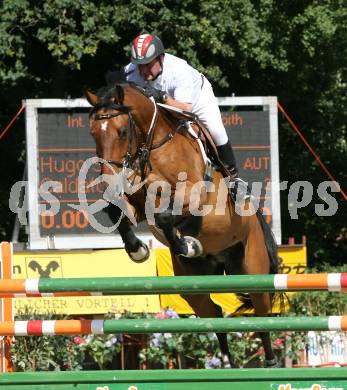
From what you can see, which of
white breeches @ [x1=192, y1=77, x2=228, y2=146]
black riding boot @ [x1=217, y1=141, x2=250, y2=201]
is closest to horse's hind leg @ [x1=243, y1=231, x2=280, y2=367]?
black riding boot @ [x1=217, y1=141, x2=250, y2=201]

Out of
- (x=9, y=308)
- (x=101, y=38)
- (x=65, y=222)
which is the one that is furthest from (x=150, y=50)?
(x=101, y=38)

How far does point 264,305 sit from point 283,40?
28.8ft

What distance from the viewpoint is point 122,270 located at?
11078 mm

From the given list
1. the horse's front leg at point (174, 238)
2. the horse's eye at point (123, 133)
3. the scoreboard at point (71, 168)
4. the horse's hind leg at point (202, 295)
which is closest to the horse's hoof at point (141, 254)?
the horse's front leg at point (174, 238)

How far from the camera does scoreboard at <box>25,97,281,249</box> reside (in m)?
10.6

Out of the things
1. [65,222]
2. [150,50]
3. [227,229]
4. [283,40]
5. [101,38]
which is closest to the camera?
[150,50]

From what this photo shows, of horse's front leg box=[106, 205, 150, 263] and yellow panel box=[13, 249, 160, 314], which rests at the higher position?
horse's front leg box=[106, 205, 150, 263]

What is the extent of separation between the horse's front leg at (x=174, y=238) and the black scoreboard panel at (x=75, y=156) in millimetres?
4014

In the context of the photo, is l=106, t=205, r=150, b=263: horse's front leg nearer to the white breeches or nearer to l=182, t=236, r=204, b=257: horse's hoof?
l=182, t=236, r=204, b=257: horse's hoof

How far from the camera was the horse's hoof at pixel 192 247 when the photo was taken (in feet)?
21.4

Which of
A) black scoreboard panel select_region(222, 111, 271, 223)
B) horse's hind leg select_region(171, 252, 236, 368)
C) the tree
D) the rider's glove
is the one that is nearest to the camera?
the rider's glove

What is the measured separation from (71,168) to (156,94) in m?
4.08

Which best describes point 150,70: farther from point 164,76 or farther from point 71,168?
point 71,168

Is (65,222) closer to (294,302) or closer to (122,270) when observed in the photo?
(122,270)
